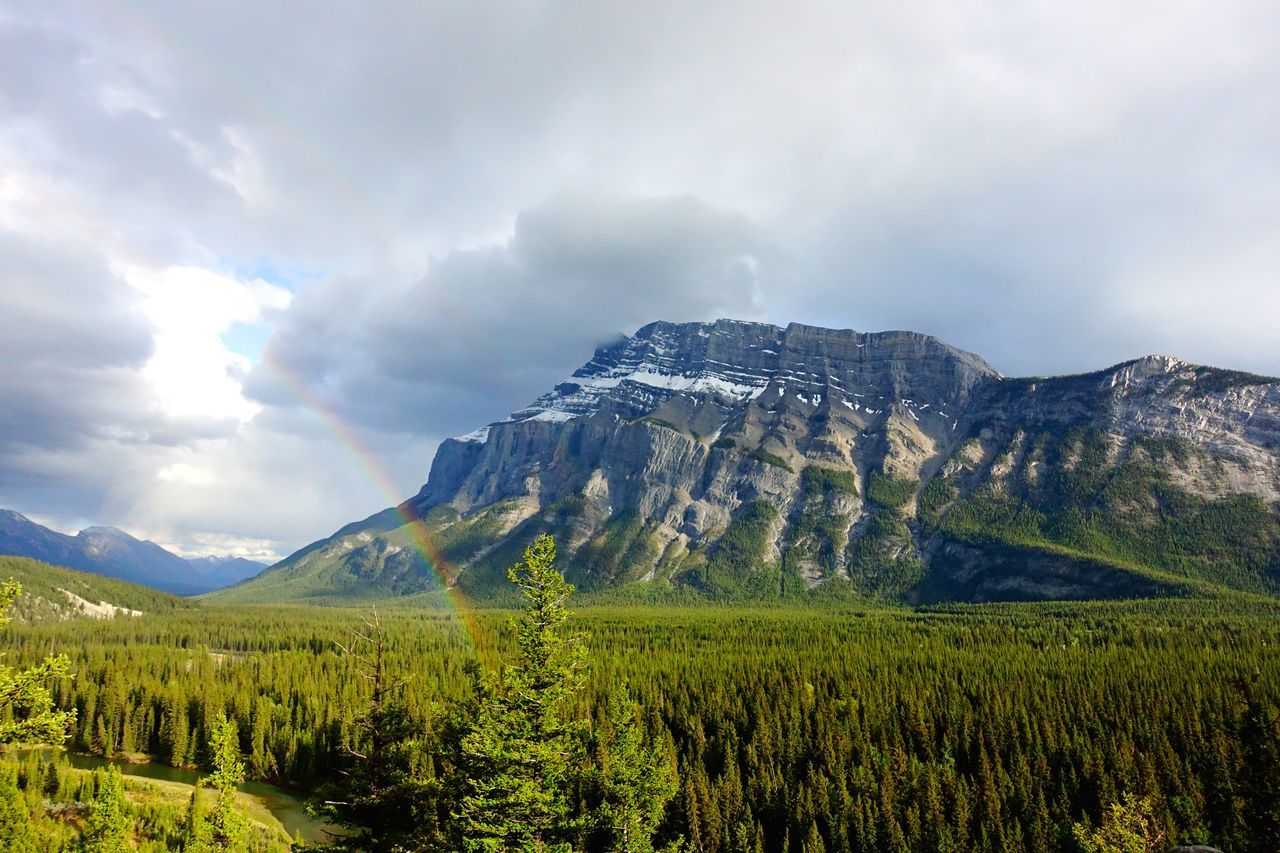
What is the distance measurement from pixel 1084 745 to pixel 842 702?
3432 centimetres

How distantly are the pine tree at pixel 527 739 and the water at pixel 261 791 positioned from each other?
191ft

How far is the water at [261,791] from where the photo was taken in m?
81.8

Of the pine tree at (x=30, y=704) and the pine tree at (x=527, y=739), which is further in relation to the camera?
the pine tree at (x=527, y=739)

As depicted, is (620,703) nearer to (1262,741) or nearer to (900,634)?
(1262,741)

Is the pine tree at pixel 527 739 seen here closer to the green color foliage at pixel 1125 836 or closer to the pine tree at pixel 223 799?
the pine tree at pixel 223 799

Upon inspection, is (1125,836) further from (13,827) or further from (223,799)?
(13,827)

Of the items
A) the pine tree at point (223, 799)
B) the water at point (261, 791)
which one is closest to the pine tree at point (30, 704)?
the pine tree at point (223, 799)

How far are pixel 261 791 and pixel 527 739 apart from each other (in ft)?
290

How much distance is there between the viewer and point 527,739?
107ft

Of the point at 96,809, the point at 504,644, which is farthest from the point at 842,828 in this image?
the point at 504,644

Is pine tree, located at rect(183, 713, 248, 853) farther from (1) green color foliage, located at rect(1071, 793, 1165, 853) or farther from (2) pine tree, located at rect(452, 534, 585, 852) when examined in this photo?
(1) green color foliage, located at rect(1071, 793, 1165, 853)

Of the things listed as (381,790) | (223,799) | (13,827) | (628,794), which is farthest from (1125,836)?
(13,827)

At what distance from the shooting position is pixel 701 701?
116812 millimetres

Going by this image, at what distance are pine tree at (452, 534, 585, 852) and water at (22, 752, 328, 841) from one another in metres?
58.3
